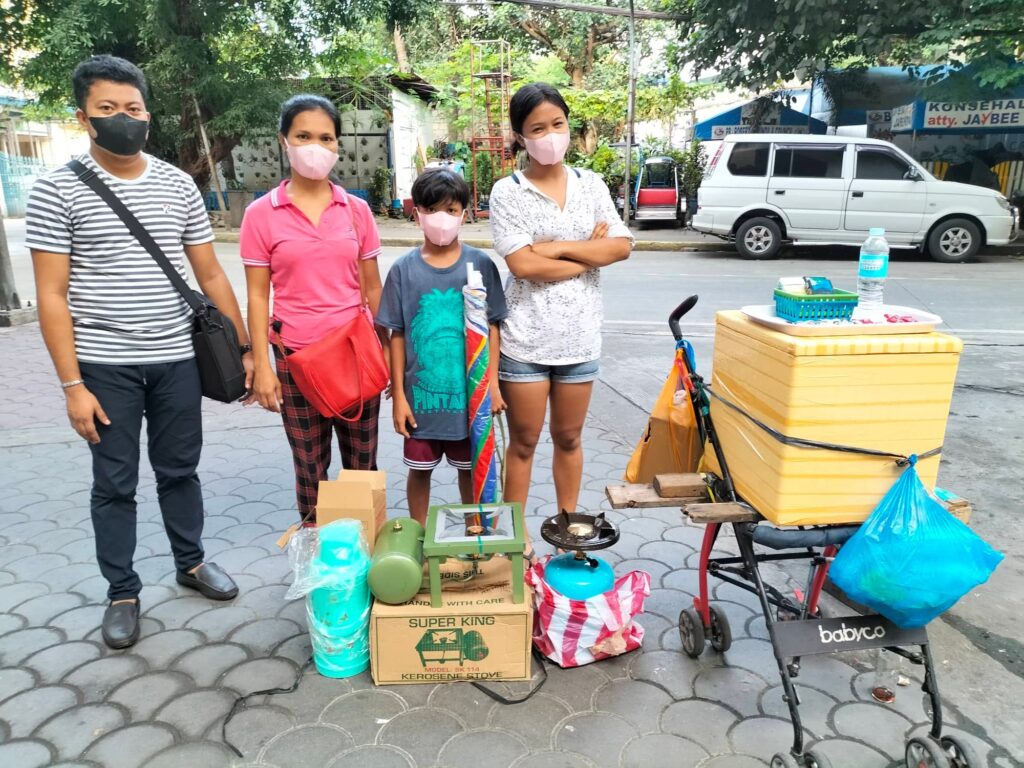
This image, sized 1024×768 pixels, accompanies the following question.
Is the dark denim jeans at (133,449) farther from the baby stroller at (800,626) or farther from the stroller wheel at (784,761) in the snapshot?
the stroller wheel at (784,761)

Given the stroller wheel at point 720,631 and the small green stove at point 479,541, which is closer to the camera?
the small green stove at point 479,541

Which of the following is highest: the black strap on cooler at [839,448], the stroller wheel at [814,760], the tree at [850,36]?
the tree at [850,36]

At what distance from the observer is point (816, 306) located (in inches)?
79.4

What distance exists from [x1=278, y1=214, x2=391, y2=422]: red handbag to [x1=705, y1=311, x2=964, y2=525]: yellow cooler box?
1328 mm

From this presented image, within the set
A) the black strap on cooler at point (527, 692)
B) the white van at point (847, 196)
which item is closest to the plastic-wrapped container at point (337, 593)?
the black strap on cooler at point (527, 692)

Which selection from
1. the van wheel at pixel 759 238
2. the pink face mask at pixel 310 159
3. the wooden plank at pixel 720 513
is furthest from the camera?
the van wheel at pixel 759 238

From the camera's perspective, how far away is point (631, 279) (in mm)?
10508

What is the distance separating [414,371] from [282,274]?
57 centimetres

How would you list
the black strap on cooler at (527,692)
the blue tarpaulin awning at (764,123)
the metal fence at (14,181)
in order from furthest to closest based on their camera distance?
1. the metal fence at (14,181)
2. the blue tarpaulin awning at (764,123)
3. the black strap on cooler at (527,692)

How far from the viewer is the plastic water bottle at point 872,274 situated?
2.18 m

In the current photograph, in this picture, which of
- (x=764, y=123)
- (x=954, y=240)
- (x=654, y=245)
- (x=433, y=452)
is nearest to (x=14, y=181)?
(x=654, y=245)

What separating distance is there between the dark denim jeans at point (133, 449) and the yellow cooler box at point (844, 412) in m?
1.91

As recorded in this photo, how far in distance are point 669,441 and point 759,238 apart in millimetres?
10477

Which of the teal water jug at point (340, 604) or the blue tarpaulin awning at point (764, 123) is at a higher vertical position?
the blue tarpaulin awning at point (764, 123)
